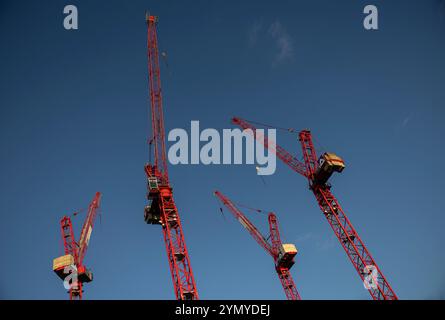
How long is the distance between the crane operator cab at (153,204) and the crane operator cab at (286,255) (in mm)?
28739

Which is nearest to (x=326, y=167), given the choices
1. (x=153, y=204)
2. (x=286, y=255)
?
(x=286, y=255)

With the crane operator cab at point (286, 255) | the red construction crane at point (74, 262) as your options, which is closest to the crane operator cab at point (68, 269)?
the red construction crane at point (74, 262)

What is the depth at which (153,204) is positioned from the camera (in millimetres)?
81312

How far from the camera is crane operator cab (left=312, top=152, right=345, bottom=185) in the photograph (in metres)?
89.9

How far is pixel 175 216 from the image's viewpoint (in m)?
77.8

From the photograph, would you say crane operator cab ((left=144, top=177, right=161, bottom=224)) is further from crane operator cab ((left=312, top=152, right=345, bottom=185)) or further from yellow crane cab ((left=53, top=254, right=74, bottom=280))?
crane operator cab ((left=312, top=152, right=345, bottom=185))

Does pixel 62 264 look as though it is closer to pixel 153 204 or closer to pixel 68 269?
pixel 68 269

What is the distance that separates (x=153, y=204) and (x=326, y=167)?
33007mm

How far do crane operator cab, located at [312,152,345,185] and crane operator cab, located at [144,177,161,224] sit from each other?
31.1 m
